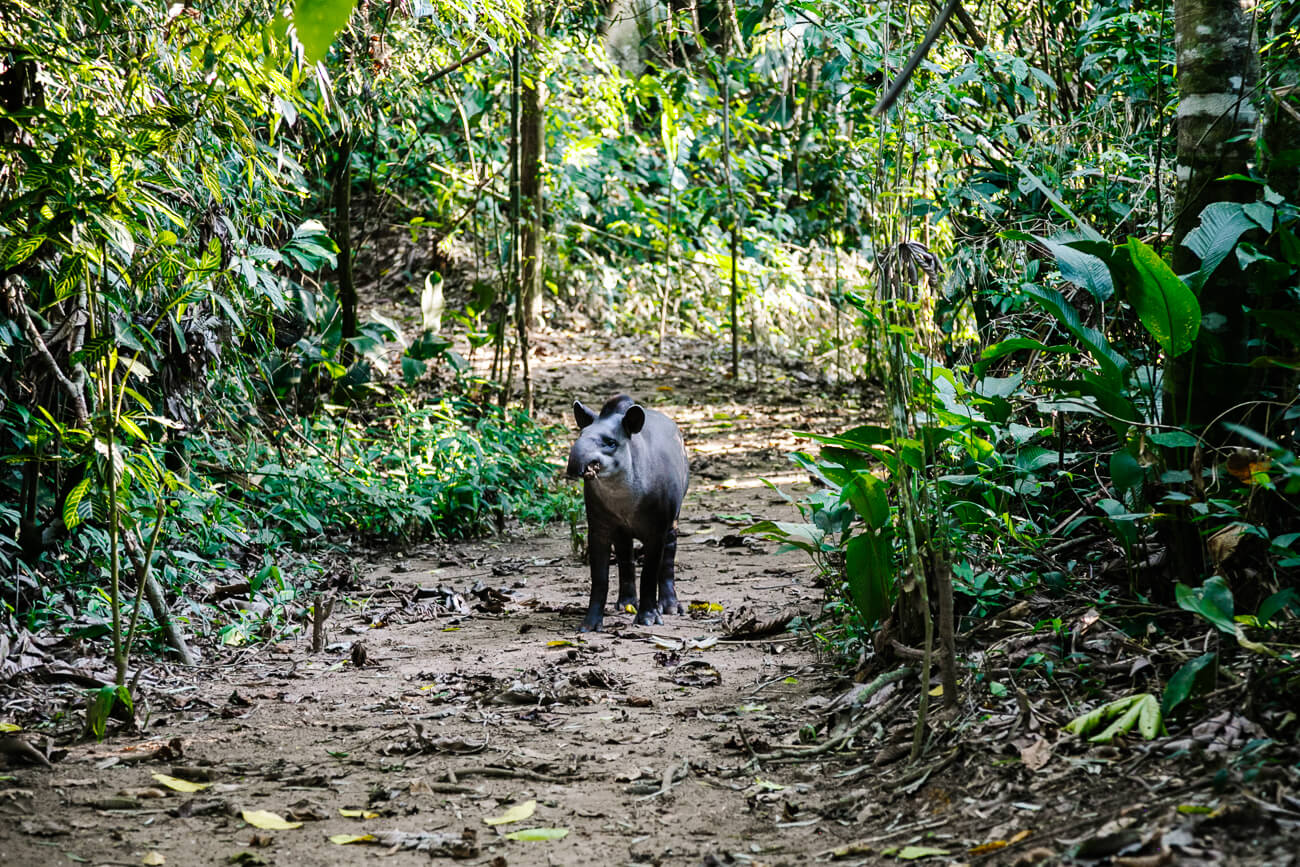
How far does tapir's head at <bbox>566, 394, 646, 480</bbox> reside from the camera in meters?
5.31

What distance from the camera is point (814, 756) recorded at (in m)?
3.43

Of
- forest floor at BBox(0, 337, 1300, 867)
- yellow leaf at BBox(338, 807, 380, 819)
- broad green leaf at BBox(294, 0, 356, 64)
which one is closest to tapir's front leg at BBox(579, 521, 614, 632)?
forest floor at BBox(0, 337, 1300, 867)

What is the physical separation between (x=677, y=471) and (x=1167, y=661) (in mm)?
3130

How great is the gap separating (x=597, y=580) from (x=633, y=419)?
0.81m

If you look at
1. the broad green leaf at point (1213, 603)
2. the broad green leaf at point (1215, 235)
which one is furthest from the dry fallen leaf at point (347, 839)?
the broad green leaf at point (1215, 235)

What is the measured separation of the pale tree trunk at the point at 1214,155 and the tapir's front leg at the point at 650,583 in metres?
2.65

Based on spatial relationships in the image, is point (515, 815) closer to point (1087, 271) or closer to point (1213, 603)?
point (1213, 603)

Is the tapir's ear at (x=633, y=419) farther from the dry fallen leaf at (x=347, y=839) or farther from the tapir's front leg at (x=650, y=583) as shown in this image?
the dry fallen leaf at (x=347, y=839)

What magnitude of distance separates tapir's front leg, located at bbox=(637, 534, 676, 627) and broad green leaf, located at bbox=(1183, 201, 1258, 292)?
2.89 metres

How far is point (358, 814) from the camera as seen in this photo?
3070 mm

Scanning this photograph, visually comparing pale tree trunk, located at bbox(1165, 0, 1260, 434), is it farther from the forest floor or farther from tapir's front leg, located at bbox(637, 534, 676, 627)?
tapir's front leg, located at bbox(637, 534, 676, 627)

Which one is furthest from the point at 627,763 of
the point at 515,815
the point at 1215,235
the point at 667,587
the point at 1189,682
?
the point at 1215,235

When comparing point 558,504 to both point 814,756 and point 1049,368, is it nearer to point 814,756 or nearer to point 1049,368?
point 1049,368

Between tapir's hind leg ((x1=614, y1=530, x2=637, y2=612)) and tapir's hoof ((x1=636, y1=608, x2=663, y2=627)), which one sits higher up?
tapir's hind leg ((x1=614, y1=530, x2=637, y2=612))
